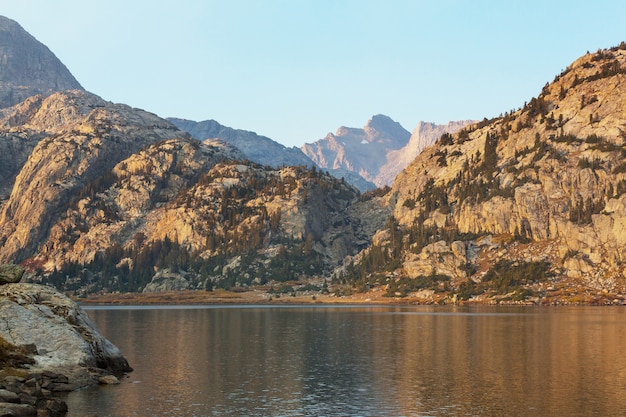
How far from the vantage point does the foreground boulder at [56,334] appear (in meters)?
65.1

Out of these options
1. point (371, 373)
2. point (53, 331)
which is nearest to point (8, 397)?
point (53, 331)

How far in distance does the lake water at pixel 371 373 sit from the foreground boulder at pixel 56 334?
355 cm

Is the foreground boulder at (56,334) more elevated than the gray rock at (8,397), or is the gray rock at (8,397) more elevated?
the foreground boulder at (56,334)

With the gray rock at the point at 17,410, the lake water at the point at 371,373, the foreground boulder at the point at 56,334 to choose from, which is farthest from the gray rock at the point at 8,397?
the foreground boulder at the point at 56,334

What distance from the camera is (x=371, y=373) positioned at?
7494 centimetres

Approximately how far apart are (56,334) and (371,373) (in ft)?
116

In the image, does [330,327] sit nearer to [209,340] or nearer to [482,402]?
[209,340]

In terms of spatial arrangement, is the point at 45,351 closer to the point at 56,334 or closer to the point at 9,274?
the point at 56,334

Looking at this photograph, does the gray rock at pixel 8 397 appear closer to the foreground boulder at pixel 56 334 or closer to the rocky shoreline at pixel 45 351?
the rocky shoreline at pixel 45 351

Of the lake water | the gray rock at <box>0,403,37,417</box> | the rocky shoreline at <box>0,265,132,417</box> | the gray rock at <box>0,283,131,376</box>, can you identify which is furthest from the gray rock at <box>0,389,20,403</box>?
the gray rock at <box>0,283,131,376</box>

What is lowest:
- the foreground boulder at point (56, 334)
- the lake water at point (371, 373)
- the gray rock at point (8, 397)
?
the lake water at point (371, 373)

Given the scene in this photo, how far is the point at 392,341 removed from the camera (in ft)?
360

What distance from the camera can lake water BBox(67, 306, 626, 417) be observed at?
55656 mm

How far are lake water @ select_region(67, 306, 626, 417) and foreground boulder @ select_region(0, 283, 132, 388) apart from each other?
3.55 meters
